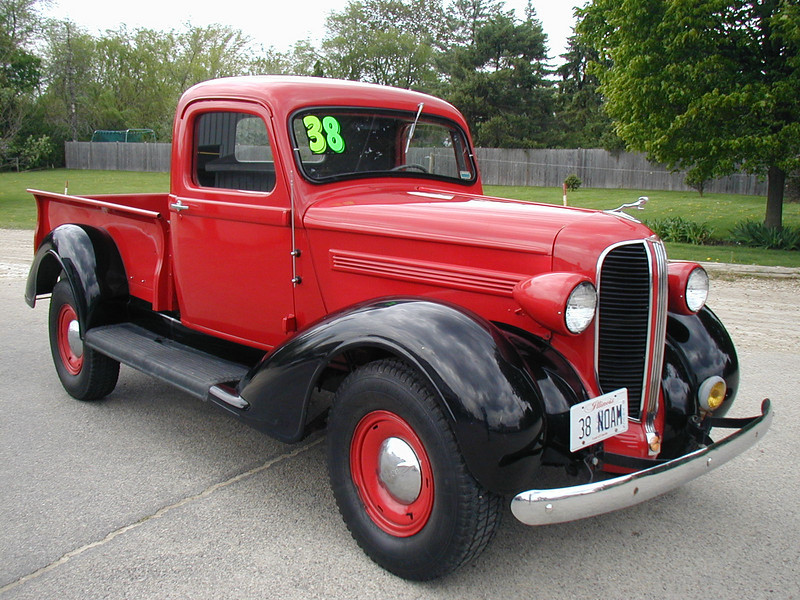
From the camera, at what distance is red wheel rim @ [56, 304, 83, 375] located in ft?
15.1

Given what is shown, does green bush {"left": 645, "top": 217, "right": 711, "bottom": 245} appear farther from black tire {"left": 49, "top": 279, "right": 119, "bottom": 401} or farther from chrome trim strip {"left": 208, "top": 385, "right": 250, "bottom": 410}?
chrome trim strip {"left": 208, "top": 385, "right": 250, "bottom": 410}

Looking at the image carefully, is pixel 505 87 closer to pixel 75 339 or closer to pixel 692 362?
pixel 75 339

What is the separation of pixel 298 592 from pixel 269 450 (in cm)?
134

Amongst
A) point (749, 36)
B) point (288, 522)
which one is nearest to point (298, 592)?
point (288, 522)

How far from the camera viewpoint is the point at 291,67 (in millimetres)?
47812

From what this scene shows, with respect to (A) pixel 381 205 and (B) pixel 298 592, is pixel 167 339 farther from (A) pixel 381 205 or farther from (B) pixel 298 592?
(B) pixel 298 592

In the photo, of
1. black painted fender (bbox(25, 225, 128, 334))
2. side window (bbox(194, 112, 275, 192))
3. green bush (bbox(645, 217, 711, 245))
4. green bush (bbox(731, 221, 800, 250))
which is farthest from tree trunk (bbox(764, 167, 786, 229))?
black painted fender (bbox(25, 225, 128, 334))

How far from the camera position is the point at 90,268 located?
434 cm

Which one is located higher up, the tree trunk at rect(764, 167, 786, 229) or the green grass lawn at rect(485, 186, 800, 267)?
the tree trunk at rect(764, 167, 786, 229)

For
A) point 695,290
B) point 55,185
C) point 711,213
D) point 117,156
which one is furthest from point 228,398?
point 117,156

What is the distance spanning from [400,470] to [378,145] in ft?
6.23

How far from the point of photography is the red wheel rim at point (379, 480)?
2553 mm

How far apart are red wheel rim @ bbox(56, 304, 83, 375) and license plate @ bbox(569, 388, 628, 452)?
11.5 feet

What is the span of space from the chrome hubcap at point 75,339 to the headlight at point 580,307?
3.27 metres
